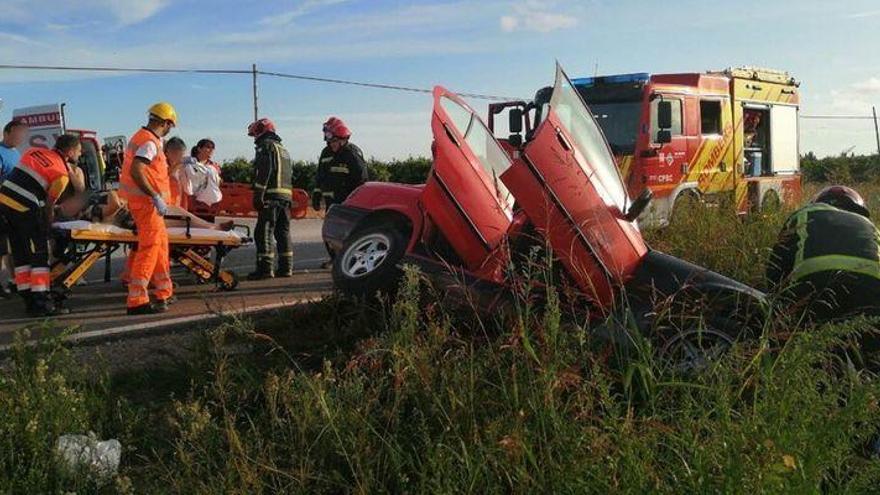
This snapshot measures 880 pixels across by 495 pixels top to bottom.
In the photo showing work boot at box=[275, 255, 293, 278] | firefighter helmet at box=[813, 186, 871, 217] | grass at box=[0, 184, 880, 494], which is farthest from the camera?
work boot at box=[275, 255, 293, 278]

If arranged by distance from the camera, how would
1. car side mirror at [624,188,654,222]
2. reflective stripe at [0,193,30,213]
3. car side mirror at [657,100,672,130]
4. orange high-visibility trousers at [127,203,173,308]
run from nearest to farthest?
car side mirror at [624,188,654,222] < orange high-visibility trousers at [127,203,173,308] < reflective stripe at [0,193,30,213] < car side mirror at [657,100,672,130]

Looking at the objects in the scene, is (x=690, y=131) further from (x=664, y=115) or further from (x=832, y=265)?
(x=832, y=265)

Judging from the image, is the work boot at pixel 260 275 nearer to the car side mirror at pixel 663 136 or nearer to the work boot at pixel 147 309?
the work boot at pixel 147 309

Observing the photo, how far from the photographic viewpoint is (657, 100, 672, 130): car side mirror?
1082cm

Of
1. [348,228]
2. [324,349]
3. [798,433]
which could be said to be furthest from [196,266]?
[798,433]

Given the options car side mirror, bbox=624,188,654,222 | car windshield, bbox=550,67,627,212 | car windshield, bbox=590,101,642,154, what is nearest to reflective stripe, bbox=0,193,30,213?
car windshield, bbox=550,67,627,212

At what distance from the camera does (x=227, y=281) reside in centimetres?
810

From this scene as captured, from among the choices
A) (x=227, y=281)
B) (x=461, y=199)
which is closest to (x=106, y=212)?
(x=227, y=281)

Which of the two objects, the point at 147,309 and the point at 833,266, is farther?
the point at 147,309

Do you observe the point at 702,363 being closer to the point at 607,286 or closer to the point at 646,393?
the point at 646,393

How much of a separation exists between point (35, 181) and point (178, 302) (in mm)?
1550

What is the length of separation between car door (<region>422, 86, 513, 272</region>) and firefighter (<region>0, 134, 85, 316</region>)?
3.39 m

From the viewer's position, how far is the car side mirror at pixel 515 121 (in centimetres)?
1218

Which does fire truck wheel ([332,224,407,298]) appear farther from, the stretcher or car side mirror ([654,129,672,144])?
car side mirror ([654,129,672,144])
